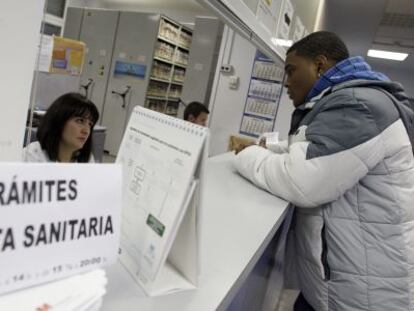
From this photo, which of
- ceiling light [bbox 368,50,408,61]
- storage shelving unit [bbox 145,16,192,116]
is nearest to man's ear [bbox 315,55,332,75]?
storage shelving unit [bbox 145,16,192,116]

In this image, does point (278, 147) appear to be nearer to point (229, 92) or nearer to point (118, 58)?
point (229, 92)

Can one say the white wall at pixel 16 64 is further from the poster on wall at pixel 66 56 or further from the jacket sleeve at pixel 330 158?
the jacket sleeve at pixel 330 158

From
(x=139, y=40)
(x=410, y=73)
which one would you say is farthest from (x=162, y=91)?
(x=410, y=73)

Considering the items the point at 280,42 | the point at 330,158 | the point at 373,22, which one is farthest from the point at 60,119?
the point at 373,22

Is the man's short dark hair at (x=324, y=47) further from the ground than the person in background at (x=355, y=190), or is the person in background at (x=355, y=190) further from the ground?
the man's short dark hair at (x=324, y=47)

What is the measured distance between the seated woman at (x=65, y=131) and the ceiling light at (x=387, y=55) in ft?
24.6

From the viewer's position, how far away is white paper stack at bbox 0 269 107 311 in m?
0.36

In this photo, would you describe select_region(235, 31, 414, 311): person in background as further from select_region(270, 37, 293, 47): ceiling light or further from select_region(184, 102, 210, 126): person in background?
select_region(184, 102, 210, 126): person in background

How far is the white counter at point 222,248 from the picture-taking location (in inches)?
20.5

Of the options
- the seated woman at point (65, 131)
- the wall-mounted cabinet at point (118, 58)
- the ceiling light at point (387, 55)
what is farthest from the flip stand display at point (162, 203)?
the ceiling light at point (387, 55)

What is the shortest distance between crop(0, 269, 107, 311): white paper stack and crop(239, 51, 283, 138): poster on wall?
11.2 ft

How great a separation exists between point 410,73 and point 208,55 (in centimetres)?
743

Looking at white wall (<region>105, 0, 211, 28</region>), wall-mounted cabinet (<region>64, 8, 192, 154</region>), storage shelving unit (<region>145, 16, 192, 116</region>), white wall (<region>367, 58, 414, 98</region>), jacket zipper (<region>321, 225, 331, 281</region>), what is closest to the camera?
jacket zipper (<region>321, 225, 331, 281</region>)

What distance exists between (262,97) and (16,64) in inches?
134
